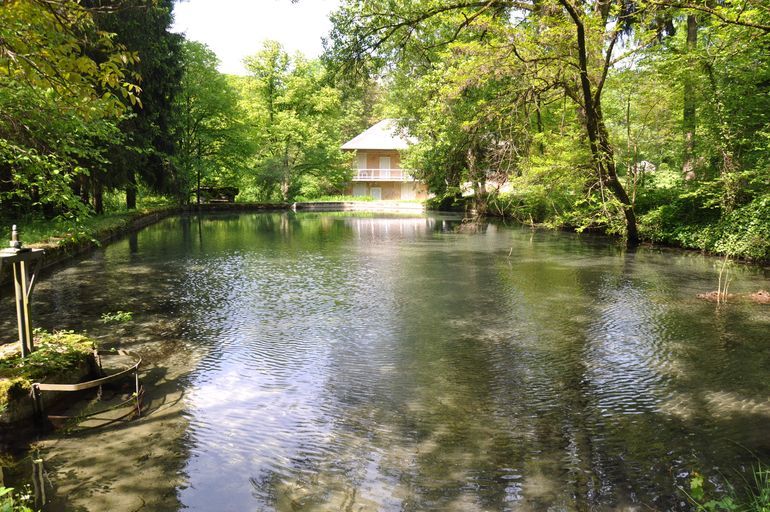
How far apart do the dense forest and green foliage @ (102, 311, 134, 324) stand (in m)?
1.59

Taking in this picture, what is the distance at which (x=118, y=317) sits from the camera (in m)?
8.66

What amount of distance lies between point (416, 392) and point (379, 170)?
47.7 metres

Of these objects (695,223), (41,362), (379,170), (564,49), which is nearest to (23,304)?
(41,362)

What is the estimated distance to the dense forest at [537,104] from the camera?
24.2 ft

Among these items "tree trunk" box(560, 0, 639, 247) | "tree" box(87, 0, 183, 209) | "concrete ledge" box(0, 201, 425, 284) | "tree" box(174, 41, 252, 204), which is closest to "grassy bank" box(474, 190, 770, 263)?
"tree trunk" box(560, 0, 639, 247)

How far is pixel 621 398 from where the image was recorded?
18.8 feet

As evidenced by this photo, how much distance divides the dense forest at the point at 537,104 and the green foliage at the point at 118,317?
5.23 ft

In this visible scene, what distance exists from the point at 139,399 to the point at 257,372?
1.38m

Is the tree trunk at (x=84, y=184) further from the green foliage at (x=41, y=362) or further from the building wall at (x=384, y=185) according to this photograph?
the building wall at (x=384, y=185)

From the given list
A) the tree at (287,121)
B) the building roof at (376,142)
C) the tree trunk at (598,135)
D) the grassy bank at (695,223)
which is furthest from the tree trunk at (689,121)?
the building roof at (376,142)

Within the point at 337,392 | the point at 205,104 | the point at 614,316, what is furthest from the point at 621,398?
the point at 205,104

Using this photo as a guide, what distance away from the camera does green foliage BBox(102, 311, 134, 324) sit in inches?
335

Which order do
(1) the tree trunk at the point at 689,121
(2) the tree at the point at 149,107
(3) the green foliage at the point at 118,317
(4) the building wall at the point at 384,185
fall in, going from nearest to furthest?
1. (3) the green foliage at the point at 118,317
2. (1) the tree trunk at the point at 689,121
3. (2) the tree at the point at 149,107
4. (4) the building wall at the point at 384,185

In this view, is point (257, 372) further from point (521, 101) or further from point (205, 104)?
point (205, 104)
